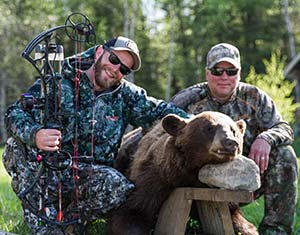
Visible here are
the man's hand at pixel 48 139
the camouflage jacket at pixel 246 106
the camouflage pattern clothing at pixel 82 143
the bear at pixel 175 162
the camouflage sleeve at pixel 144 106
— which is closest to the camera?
the man's hand at pixel 48 139

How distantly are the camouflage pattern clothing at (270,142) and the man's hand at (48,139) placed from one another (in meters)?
1.91

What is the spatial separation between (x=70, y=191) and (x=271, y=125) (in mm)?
2080

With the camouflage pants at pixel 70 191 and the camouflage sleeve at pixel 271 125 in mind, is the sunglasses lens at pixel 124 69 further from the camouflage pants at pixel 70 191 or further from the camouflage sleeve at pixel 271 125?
the camouflage sleeve at pixel 271 125

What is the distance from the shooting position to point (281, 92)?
16609mm

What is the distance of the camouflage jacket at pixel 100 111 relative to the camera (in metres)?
5.11

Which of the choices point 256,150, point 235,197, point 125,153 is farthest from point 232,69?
point 235,197

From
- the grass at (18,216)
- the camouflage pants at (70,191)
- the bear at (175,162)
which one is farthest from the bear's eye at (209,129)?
the grass at (18,216)

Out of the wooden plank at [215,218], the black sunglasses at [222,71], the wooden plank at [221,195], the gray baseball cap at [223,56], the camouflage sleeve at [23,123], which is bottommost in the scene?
the wooden plank at [215,218]

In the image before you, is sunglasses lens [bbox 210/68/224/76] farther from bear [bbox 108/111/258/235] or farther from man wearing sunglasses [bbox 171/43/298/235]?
bear [bbox 108/111/258/235]

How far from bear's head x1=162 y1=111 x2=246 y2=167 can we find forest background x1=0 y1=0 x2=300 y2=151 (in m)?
27.5

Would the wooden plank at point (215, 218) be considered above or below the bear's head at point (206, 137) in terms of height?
below

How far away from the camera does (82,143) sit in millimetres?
5223

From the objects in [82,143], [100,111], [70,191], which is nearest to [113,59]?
[100,111]

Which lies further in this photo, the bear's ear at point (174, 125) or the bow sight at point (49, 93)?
the bear's ear at point (174, 125)
